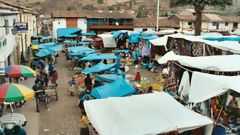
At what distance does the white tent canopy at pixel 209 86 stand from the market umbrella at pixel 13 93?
19.8ft

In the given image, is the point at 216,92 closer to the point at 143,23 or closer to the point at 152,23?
the point at 143,23

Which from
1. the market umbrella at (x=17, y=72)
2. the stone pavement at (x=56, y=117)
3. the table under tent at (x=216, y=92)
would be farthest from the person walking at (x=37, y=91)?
the table under tent at (x=216, y=92)

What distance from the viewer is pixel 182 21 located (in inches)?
2082

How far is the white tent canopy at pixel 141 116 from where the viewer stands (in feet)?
24.3

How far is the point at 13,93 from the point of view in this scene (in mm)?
11078

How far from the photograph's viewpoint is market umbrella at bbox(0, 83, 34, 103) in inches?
428

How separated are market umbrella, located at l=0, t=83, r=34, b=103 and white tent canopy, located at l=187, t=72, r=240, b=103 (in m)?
6.03

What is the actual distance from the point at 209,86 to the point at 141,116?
89.4 inches

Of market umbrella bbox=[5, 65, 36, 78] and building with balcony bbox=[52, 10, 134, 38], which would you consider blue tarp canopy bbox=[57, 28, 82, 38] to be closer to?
building with balcony bbox=[52, 10, 134, 38]

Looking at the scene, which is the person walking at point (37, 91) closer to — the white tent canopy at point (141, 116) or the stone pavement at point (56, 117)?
the stone pavement at point (56, 117)

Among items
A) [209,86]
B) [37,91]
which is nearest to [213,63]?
[209,86]

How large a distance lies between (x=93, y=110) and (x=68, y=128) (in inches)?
184

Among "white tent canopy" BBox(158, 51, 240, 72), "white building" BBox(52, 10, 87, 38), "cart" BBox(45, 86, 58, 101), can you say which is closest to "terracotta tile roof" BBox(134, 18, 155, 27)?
"white building" BBox(52, 10, 87, 38)

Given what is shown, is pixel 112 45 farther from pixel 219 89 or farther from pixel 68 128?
pixel 219 89
